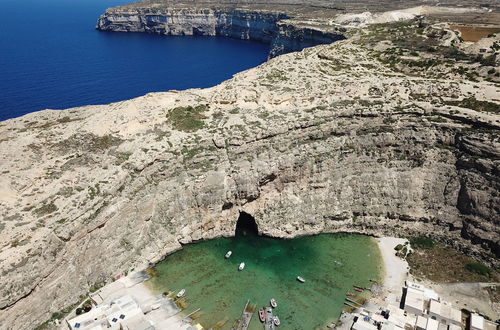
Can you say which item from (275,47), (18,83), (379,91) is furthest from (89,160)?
(275,47)

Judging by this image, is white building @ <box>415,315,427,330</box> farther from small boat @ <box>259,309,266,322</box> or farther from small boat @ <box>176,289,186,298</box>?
small boat @ <box>176,289,186,298</box>

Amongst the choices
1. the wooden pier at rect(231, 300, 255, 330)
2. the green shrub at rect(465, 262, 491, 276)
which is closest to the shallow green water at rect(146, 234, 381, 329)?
the wooden pier at rect(231, 300, 255, 330)

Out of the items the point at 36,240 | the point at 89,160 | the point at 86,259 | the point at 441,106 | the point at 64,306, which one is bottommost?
the point at 64,306


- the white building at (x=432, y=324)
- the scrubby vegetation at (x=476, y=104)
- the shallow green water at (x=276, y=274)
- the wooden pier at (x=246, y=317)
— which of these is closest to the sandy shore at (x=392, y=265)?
the shallow green water at (x=276, y=274)

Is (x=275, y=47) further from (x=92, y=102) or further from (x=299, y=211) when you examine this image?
(x=299, y=211)

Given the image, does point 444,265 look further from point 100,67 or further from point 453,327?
point 100,67

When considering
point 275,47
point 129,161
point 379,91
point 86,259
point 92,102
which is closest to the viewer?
point 86,259
